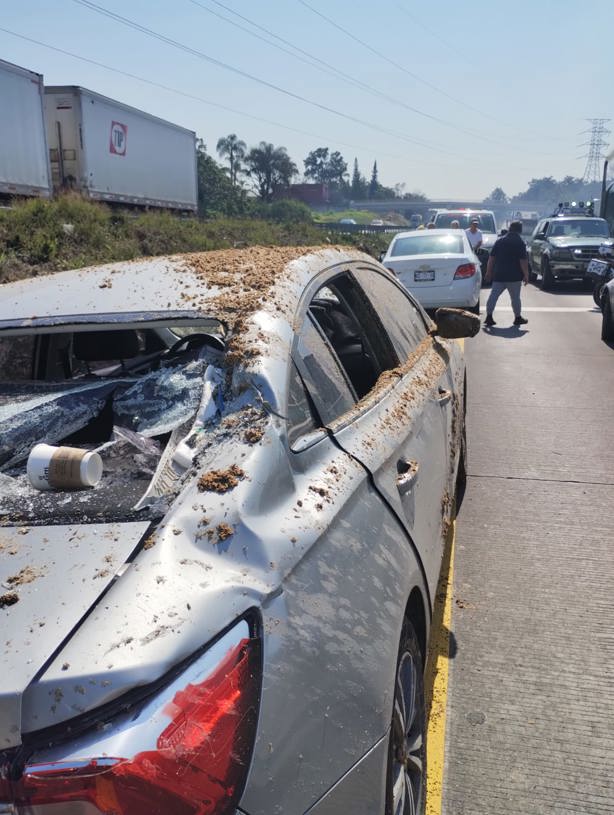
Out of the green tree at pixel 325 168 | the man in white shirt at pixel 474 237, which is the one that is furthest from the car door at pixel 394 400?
the green tree at pixel 325 168

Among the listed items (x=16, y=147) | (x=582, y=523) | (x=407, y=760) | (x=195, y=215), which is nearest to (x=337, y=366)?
(x=407, y=760)

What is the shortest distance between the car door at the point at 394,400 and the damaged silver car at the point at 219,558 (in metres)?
0.02

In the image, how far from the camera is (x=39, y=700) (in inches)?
47.6

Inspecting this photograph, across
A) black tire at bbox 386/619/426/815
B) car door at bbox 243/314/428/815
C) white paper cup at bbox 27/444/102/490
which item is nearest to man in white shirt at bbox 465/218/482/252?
car door at bbox 243/314/428/815

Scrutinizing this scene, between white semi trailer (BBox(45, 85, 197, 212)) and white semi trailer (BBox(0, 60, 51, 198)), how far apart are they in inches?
118

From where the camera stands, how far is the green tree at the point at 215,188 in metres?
89.0

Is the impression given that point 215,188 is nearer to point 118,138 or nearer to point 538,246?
point 118,138

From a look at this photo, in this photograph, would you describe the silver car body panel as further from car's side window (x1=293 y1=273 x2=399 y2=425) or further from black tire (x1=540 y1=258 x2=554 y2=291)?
black tire (x1=540 y1=258 x2=554 y2=291)

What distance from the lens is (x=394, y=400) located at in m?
2.87

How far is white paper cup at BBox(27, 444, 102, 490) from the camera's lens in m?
1.90

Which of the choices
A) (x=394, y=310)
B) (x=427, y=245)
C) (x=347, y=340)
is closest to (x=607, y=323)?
(x=427, y=245)

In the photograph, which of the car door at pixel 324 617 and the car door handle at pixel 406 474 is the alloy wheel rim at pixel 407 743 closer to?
the car door at pixel 324 617

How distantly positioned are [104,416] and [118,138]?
29074 mm

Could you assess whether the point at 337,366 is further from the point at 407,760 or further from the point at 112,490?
the point at 407,760
